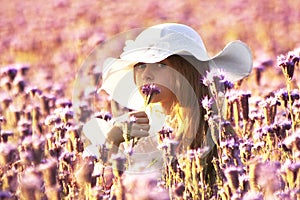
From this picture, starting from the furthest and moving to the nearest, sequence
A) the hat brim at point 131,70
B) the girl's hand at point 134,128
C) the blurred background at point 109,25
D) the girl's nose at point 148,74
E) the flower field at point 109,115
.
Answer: the blurred background at point 109,25, the hat brim at point 131,70, the girl's nose at point 148,74, the girl's hand at point 134,128, the flower field at point 109,115

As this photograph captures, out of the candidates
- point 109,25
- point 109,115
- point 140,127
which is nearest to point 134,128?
point 140,127

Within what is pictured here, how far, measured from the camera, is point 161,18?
6.03m

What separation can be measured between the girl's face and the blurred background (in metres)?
1.79

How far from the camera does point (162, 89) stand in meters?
2.02

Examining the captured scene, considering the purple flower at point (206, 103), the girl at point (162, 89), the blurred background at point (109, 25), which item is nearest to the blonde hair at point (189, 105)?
the girl at point (162, 89)

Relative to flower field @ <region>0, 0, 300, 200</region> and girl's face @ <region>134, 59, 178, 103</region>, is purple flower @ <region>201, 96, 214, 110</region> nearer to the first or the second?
flower field @ <region>0, 0, 300, 200</region>

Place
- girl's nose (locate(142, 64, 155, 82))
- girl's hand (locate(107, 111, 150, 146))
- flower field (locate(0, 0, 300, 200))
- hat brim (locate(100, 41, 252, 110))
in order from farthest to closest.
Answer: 1. hat brim (locate(100, 41, 252, 110))
2. girl's nose (locate(142, 64, 155, 82))
3. girl's hand (locate(107, 111, 150, 146))
4. flower field (locate(0, 0, 300, 200))

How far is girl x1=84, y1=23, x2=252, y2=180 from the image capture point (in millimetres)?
1976

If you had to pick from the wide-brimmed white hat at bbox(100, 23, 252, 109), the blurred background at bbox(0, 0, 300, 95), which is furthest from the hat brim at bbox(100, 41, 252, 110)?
the blurred background at bbox(0, 0, 300, 95)

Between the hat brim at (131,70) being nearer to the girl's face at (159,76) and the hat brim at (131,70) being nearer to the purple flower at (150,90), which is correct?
the girl's face at (159,76)

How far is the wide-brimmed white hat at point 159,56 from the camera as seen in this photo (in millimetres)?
2012

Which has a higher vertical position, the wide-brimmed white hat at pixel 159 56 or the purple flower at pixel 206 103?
the wide-brimmed white hat at pixel 159 56

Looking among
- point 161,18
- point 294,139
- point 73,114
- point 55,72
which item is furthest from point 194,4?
point 294,139

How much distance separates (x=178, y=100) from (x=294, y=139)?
0.49 metres
